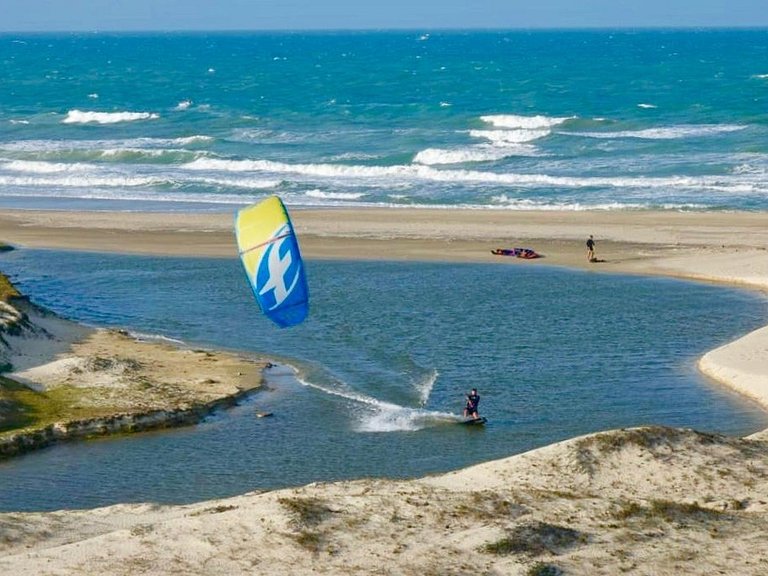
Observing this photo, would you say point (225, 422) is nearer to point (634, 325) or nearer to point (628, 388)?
point (628, 388)

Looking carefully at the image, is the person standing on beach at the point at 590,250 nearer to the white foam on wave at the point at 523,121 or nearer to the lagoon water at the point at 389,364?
the lagoon water at the point at 389,364

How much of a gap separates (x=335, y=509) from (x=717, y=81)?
97799 millimetres

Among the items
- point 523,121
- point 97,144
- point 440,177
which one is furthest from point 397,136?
point 97,144

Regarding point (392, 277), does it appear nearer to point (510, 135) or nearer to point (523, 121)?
point (510, 135)

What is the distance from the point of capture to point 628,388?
2955 cm

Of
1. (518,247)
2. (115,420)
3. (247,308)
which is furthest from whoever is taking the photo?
(518,247)

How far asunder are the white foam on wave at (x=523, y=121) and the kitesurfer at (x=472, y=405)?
5873 centimetres

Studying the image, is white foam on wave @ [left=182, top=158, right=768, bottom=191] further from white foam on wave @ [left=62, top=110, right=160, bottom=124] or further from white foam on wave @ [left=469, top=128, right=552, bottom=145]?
white foam on wave @ [left=62, top=110, right=160, bottom=124]

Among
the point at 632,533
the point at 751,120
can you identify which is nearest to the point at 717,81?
the point at 751,120

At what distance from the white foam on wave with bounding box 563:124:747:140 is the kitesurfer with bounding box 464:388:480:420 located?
50379 millimetres

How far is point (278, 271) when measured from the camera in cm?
2262

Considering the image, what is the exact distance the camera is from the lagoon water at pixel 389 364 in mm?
24469

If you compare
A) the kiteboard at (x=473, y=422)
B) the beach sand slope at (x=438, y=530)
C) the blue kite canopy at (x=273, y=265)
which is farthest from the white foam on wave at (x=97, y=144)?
the beach sand slope at (x=438, y=530)

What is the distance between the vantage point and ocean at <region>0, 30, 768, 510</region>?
1014 inches
